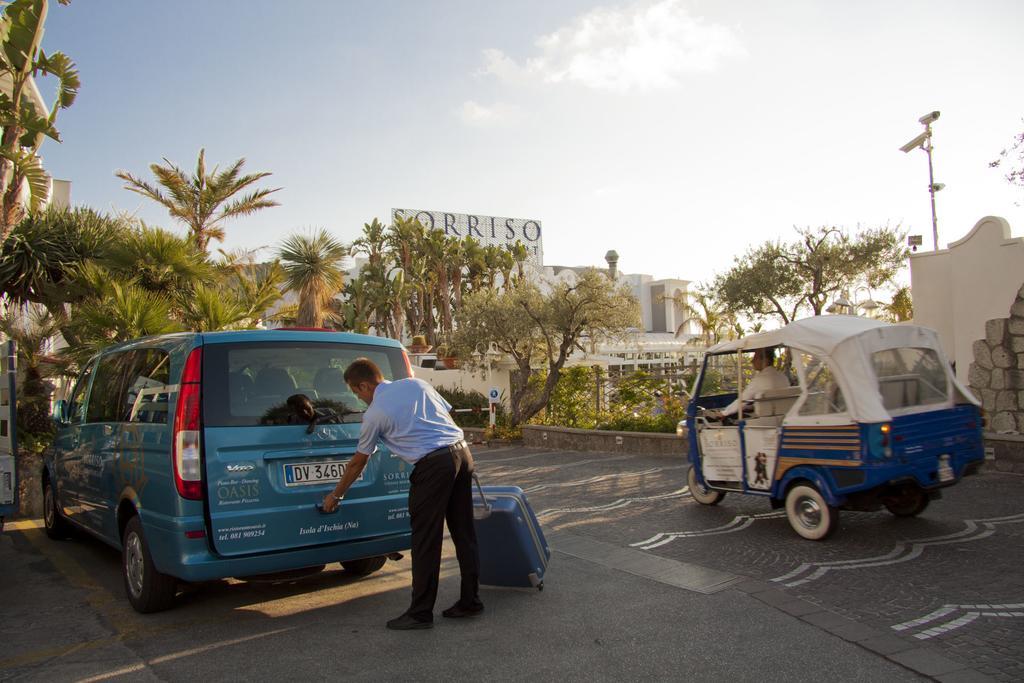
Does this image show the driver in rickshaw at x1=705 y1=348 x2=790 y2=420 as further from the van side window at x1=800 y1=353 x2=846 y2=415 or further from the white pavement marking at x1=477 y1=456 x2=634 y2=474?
the white pavement marking at x1=477 y1=456 x2=634 y2=474

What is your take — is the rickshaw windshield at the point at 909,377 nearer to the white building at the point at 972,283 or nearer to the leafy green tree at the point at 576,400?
the white building at the point at 972,283

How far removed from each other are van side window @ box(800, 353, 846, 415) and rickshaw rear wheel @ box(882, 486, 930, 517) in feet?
3.77

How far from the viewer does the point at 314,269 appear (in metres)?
26.9

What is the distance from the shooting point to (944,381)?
744 centimetres

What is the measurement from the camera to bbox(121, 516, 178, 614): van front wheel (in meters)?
5.28

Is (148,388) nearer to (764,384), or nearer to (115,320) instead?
(764,384)

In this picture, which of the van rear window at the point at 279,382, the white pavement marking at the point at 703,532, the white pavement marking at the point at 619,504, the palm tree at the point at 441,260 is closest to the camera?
the van rear window at the point at 279,382

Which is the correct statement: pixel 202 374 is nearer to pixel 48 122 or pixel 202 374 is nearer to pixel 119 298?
pixel 119 298

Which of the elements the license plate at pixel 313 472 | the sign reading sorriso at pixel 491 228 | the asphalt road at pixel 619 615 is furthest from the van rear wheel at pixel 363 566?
the sign reading sorriso at pixel 491 228

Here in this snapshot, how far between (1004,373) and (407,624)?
1075 centimetres

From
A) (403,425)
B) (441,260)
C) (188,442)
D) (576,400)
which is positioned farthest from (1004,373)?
(441,260)

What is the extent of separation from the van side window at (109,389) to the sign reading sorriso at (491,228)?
164ft

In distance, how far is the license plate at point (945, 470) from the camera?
7004 mm

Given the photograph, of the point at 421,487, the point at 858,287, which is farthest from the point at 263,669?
the point at 858,287
